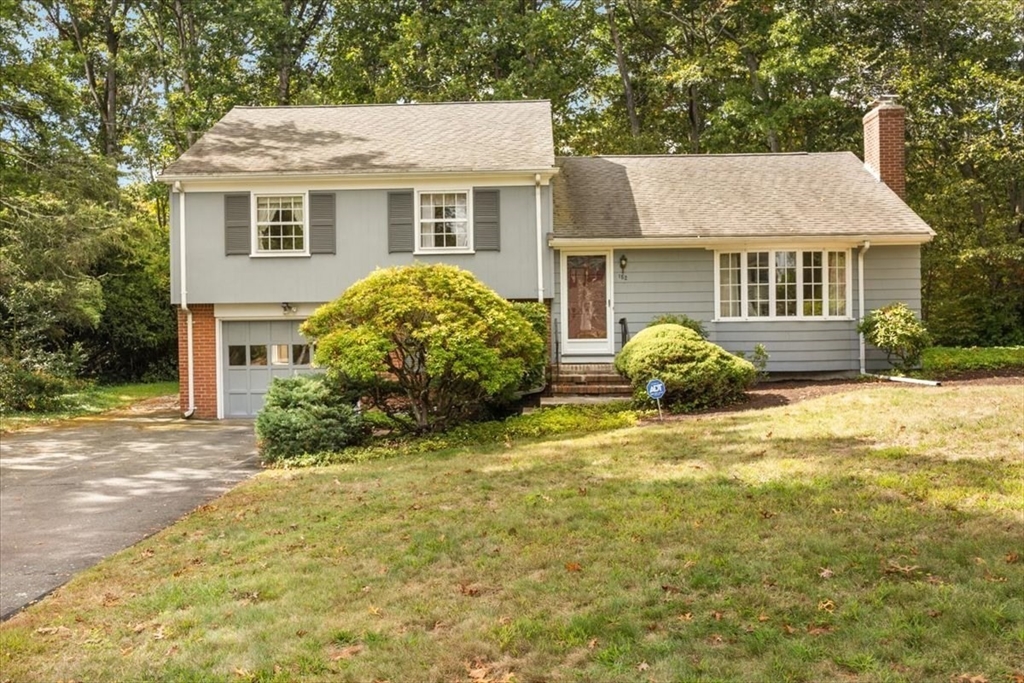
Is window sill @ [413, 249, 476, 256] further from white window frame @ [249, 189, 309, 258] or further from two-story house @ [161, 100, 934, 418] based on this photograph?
white window frame @ [249, 189, 309, 258]

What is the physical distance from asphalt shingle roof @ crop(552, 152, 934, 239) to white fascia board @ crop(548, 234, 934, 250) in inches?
3.5

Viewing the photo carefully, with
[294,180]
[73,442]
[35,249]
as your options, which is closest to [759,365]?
[294,180]

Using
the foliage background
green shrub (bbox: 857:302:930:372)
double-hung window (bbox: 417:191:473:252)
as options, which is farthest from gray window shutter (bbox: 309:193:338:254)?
green shrub (bbox: 857:302:930:372)

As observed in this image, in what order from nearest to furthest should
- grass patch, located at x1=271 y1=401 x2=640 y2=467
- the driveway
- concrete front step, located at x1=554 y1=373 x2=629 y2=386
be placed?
the driveway < grass patch, located at x1=271 y1=401 x2=640 y2=467 < concrete front step, located at x1=554 y1=373 x2=629 y2=386

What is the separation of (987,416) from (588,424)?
4989 millimetres

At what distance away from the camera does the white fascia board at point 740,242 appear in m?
15.3

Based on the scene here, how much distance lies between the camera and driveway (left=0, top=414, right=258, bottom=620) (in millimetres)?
6344

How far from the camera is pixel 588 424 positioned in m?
11.5

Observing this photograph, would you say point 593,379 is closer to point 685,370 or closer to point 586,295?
point 586,295

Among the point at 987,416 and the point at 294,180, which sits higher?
the point at 294,180

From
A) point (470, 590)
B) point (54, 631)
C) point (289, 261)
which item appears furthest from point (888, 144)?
point (54, 631)

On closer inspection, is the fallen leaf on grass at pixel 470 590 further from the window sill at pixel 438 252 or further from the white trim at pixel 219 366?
the white trim at pixel 219 366

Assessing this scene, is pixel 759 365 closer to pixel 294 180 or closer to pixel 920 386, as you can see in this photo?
pixel 920 386

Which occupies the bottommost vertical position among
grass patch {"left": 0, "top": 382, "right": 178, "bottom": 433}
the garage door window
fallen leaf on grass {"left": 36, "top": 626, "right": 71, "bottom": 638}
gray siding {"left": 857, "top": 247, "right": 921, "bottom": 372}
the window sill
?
fallen leaf on grass {"left": 36, "top": 626, "right": 71, "bottom": 638}
